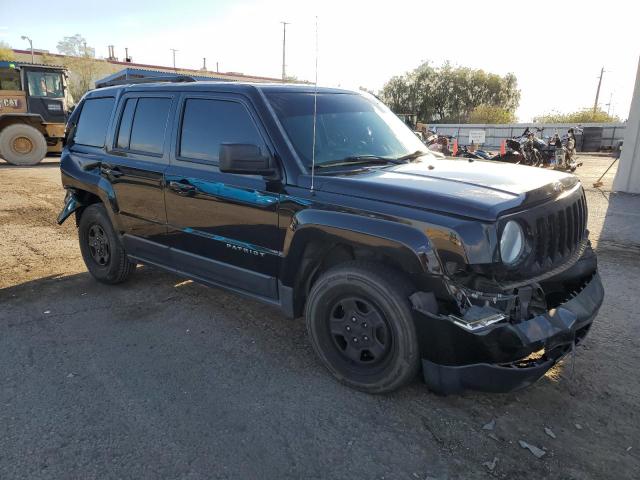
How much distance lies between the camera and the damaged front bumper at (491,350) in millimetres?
2521

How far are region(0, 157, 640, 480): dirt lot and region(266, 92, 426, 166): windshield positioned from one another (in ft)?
4.98

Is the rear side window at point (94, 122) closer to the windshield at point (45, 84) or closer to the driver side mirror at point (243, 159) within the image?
the driver side mirror at point (243, 159)

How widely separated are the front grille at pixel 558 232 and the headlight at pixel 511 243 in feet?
0.42

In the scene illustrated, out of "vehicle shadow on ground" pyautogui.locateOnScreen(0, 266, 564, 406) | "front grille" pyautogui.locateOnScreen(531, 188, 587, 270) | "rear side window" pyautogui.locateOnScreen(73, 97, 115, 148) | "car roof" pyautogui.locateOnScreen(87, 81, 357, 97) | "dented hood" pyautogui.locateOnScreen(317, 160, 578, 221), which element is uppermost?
"car roof" pyautogui.locateOnScreen(87, 81, 357, 97)

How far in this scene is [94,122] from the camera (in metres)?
5.02

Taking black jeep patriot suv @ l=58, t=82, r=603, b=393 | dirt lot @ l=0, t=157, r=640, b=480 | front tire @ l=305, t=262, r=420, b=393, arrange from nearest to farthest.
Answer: dirt lot @ l=0, t=157, r=640, b=480
black jeep patriot suv @ l=58, t=82, r=603, b=393
front tire @ l=305, t=262, r=420, b=393

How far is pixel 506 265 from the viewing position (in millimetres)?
2562

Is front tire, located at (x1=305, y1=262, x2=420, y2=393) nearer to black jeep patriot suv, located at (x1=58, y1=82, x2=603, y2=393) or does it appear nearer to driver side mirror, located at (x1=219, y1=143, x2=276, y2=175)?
black jeep patriot suv, located at (x1=58, y1=82, x2=603, y2=393)

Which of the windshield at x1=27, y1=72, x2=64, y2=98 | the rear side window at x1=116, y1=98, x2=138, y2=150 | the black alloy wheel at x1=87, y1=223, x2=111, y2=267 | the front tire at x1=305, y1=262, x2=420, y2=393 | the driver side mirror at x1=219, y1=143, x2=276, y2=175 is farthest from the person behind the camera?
the windshield at x1=27, y1=72, x2=64, y2=98

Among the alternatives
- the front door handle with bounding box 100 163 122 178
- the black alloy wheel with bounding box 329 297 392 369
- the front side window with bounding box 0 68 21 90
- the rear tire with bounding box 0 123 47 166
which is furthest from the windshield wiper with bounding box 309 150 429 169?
the front side window with bounding box 0 68 21 90

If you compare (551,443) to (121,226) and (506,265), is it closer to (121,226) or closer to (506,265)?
(506,265)

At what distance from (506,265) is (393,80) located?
185 feet

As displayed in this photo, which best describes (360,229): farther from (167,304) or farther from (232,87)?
(167,304)

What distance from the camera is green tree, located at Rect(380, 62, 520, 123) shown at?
53.0m
